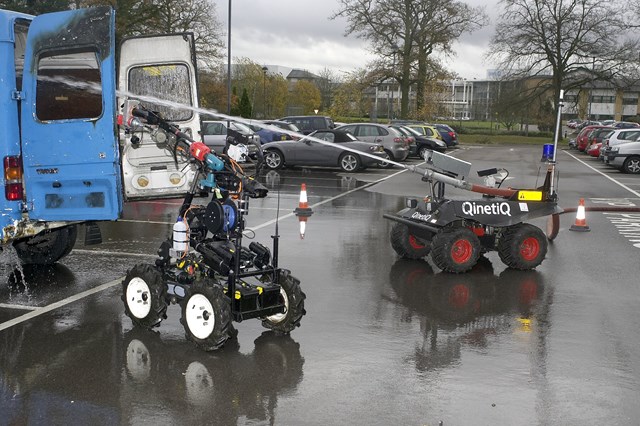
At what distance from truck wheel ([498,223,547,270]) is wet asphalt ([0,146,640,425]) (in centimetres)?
20

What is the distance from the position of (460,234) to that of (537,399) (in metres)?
4.26

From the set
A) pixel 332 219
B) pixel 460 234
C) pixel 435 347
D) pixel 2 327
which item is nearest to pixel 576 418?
pixel 435 347

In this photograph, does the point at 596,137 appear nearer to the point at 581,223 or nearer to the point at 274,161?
the point at 274,161

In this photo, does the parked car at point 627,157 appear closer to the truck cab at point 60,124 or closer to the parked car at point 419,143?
the parked car at point 419,143

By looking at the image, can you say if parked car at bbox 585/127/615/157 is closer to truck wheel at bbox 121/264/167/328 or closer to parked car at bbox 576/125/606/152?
parked car at bbox 576/125/606/152

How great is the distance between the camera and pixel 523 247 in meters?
9.80

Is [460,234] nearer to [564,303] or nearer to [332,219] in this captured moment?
[564,303]

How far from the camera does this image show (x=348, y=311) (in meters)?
7.65

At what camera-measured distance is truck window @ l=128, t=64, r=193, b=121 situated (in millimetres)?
9602

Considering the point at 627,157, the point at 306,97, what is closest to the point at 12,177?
the point at 627,157

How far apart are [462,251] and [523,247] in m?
0.94

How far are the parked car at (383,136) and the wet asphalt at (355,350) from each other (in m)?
17.1

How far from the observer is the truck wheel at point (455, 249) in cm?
938

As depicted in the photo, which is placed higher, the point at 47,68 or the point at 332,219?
the point at 47,68
